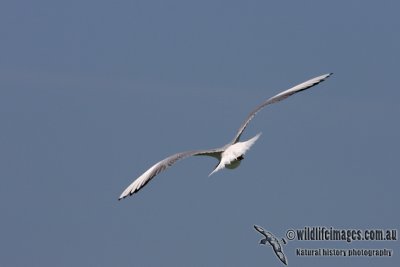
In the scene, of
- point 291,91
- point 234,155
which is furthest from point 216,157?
point 291,91

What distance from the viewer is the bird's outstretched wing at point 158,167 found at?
34750mm

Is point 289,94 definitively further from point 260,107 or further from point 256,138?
point 256,138

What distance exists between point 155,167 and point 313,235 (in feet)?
43.8

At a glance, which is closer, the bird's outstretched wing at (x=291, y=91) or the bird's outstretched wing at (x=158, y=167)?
the bird's outstretched wing at (x=158, y=167)

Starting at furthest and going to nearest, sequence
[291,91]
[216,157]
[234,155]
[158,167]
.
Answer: [291,91] < [216,157] < [158,167] < [234,155]

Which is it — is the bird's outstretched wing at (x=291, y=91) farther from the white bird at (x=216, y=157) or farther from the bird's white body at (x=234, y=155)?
the bird's white body at (x=234, y=155)

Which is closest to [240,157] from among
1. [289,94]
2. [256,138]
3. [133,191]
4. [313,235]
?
[256,138]

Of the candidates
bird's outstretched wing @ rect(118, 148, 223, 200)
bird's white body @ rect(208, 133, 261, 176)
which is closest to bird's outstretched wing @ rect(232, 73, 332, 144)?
bird's outstretched wing @ rect(118, 148, 223, 200)

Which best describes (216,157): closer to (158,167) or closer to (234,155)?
(234,155)

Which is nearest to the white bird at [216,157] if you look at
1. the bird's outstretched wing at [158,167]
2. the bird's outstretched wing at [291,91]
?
the bird's outstretched wing at [158,167]

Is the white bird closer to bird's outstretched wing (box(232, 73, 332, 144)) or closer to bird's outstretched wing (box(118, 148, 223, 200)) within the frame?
bird's outstretched wing (box(118, 148, 223, 200))

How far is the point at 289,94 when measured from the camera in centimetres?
4122

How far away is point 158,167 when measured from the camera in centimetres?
3544

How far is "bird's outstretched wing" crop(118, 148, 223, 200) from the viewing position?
34.8 m
